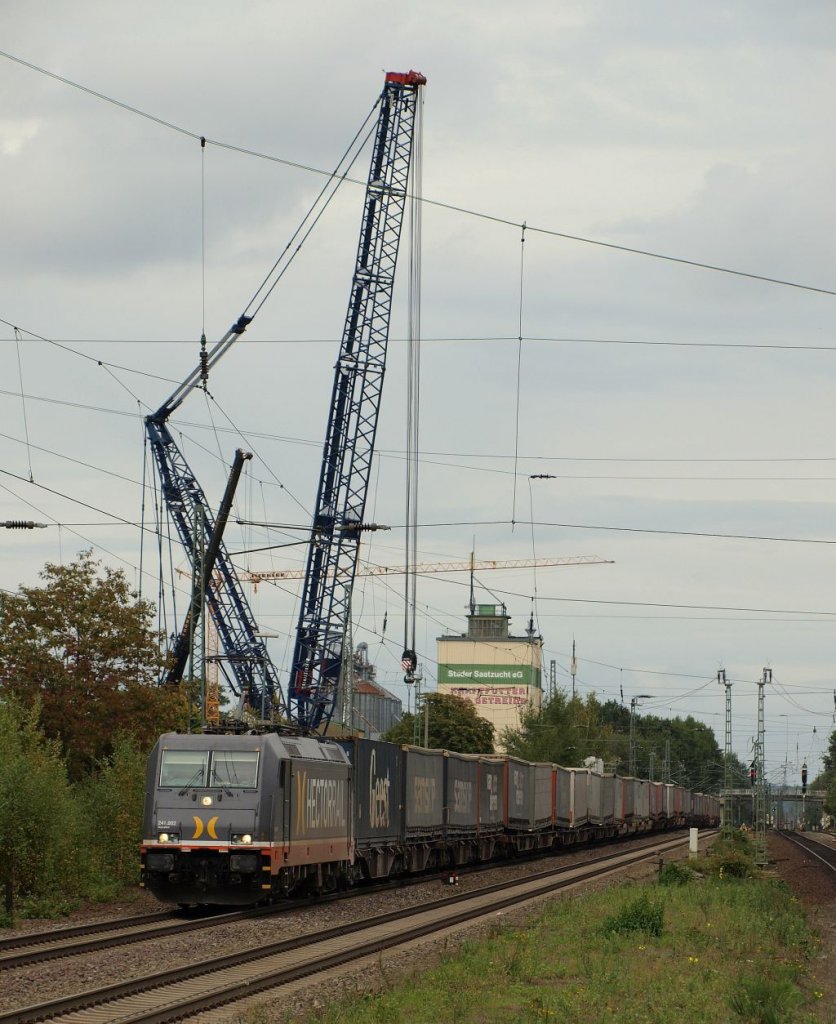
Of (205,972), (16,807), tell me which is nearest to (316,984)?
(205,972)

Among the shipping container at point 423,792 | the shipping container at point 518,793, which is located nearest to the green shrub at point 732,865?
the shipping container at point 423,792

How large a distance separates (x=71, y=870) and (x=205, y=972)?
1097 centimetres

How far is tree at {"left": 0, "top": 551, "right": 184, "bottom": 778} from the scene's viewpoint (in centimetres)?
4303

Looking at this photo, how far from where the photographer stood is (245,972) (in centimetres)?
1919

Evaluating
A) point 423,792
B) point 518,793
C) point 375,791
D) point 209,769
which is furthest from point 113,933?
point 518,793

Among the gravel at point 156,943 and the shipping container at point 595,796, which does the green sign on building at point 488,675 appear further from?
the gravel at point 156,943

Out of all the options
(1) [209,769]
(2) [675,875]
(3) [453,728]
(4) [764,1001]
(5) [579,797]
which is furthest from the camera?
(3) [453,728]

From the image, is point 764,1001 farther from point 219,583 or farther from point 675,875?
point 219,583

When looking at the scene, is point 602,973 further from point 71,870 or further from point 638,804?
point 638,804

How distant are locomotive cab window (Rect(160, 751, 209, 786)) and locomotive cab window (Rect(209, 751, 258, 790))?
212 millimetres

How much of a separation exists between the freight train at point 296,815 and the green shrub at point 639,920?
257 inches

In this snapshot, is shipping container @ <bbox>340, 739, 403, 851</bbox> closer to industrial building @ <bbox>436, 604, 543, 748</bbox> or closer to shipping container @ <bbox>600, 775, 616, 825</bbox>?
shipping container @ <bbox>600, 775, 616, 825</bbox>

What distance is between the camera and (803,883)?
44.5m

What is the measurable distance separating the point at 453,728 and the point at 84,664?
3193 inches
